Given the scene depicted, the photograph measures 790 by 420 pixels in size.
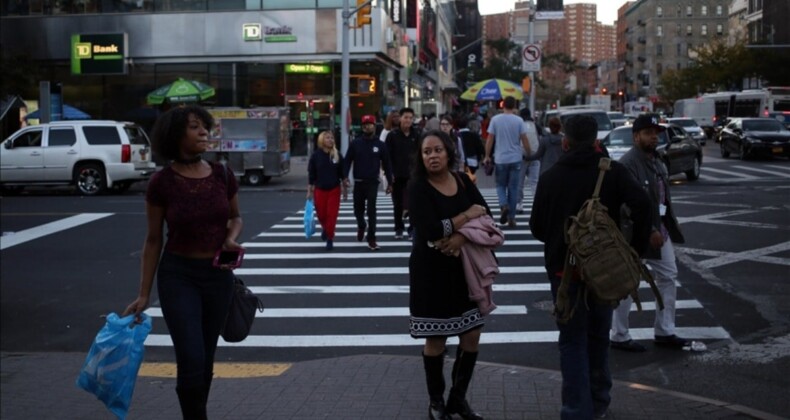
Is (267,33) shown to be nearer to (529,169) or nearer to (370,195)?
(529,169)

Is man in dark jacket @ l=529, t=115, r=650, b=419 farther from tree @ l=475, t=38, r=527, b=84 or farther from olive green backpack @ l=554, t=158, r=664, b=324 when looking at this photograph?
tree @ l=475, t=38, r=527, b=84

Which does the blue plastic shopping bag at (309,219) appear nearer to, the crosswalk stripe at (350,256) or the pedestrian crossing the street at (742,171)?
the crosswalk stripe at (350,256)

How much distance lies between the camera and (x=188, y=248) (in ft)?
16.7

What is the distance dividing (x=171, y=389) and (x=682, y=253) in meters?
8.20

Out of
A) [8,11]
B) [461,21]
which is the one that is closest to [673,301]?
[8,11]

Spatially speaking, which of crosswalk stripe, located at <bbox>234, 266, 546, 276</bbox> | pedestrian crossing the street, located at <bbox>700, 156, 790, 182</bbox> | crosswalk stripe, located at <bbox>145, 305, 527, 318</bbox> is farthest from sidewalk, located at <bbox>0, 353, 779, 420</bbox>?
pedestrian crossing the street, located at <bbox>700, 156, 790, 182</bbox>

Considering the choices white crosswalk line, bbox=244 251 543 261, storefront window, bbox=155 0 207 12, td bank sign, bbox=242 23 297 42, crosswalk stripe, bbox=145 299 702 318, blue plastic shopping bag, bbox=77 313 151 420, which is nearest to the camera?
blue plastic shopping bag, bbox=77 313 151 420

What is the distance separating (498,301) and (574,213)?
16.1 feet

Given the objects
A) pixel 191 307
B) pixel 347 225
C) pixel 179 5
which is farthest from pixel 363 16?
pixel 191 307

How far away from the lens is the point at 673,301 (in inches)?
313

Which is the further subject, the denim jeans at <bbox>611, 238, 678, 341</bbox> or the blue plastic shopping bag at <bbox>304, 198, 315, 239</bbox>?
the blue plastic shopping bag at <bbox>304, 198, 315, 239</bbox>

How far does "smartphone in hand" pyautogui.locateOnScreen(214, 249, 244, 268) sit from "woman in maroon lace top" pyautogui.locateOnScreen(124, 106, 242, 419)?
34 millimetres

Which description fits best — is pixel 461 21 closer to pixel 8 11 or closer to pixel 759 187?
pixel 8 11

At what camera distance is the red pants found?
1380 cm
